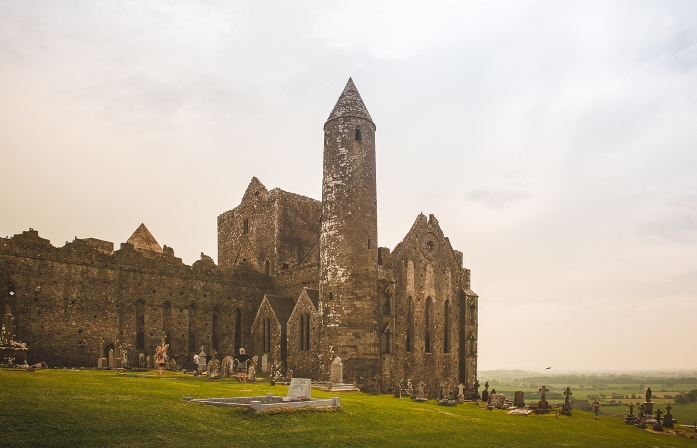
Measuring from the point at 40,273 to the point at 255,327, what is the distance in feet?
44.5

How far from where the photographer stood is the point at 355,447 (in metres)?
19.2

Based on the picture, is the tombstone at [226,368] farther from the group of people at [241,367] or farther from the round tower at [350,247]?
the round tower at [350,247]

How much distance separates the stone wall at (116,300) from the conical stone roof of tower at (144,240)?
19.6 feet

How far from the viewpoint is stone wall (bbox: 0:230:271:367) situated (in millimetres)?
33500

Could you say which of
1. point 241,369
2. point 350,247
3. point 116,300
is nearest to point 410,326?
point 350,247

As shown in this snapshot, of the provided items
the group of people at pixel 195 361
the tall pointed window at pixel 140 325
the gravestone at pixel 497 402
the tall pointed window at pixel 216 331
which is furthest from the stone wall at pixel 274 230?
the gravestone at pixel 497 402

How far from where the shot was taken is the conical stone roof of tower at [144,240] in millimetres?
47906

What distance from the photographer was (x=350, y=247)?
3609 centimetres

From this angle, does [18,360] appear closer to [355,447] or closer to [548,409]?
[355,447]

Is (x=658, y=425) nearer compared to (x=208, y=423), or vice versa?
(x=208, y=423)

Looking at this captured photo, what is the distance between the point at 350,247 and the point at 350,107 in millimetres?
8568

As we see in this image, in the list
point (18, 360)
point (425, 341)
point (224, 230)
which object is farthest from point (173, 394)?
point (224, 230)

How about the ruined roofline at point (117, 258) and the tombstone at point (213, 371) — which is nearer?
the tombstone at point (213, 371)

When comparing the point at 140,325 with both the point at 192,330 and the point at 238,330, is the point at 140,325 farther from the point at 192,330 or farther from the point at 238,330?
the point at 238,330
